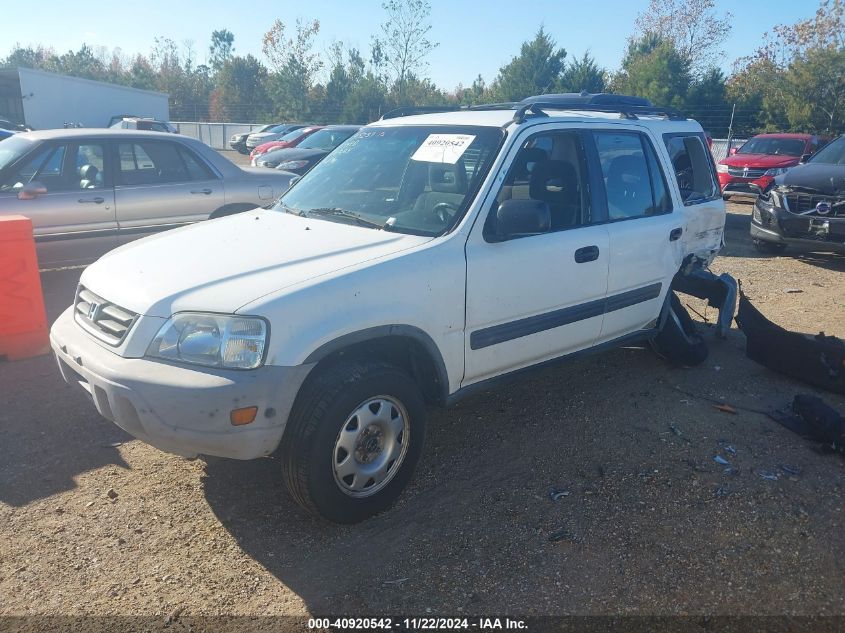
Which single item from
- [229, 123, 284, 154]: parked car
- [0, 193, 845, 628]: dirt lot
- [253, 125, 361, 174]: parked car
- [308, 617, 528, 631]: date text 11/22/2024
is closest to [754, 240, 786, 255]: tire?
[0, 193, 845, 628]: dirt lot

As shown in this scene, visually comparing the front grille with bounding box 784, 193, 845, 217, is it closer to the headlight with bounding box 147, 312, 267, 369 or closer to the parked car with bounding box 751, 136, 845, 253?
the parked car with bounding box 751, 136, 845, 253

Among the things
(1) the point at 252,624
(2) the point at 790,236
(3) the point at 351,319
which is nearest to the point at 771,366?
(3) the point at 351,319

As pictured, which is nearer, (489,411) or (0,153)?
(489,411)

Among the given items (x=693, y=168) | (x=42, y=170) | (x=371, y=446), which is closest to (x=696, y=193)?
(x=693, y=168)

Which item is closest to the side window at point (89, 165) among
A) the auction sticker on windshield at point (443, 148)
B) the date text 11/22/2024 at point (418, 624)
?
the auction sticker on windshield at point (443, 148)

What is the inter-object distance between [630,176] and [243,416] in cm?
316

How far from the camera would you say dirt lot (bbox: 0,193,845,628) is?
2.83 meters

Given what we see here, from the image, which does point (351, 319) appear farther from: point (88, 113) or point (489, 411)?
point (88, 113)

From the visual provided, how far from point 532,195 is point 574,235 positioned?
0.37 metres

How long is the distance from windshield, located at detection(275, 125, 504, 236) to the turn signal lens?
1.31m

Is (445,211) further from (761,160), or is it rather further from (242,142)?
(242,142)

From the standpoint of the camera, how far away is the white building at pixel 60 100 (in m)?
38.8

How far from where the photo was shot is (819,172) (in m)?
9.69

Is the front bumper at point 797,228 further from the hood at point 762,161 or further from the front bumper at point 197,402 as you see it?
the front bumper at point 197,402
